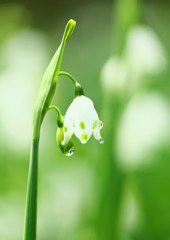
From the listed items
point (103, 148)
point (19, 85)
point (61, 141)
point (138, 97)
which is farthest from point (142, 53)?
point (61, 141)

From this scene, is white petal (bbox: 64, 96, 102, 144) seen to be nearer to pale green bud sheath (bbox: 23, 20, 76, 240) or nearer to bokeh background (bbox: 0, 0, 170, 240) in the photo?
pale green bud sheath (bbox: 23, 20, 76, 240)

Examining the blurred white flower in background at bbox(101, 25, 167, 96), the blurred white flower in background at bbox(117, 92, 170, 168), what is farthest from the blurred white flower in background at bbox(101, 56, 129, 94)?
the blurred white flower in background at bbox(117, 92, 170, 168)

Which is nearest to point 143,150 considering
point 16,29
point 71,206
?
point 71,206

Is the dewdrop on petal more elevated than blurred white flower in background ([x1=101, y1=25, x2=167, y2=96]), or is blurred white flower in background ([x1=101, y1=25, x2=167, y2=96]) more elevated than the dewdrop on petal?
blurred white flower in background ([x1=101, y1=25, x2=167, y2=96])

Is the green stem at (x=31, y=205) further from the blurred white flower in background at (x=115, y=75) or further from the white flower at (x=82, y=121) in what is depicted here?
the blurred white flower in background at (x=115, y=75)

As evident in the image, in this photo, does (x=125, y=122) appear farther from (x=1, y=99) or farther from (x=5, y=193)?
(x=1, y=99)

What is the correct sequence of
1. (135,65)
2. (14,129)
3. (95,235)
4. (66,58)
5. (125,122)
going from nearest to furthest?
(95,235)
(135,65)
(125,122)
(14,129)
(66,58)

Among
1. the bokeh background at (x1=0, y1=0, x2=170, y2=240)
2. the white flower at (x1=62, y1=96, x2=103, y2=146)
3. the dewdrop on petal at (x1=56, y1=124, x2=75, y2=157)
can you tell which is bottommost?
the dewdrop on petal at (x1=56, y1=124, x2=75, y2=157)

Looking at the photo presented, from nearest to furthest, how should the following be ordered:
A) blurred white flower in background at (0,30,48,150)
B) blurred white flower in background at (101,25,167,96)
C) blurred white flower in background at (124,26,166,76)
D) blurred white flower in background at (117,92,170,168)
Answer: blurred white flower in background at (101,25,167,96) → blurred white flower in background at (124,26,166,76) → blurred white flower in background at (117,92,170,168) → blurred white flower in background at (0,30,48,150)
